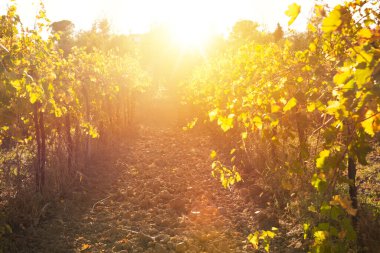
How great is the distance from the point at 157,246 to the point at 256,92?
295cm

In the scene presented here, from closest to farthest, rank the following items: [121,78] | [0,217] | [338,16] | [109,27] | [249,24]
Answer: [338,16] < [0,217] < [121,78] < [109,27] < [249,24]

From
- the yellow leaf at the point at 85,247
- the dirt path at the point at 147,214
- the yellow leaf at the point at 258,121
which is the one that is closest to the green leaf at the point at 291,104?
the yellow leaf at the point at 258,121

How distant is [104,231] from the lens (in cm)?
507

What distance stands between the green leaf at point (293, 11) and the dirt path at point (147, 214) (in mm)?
3723

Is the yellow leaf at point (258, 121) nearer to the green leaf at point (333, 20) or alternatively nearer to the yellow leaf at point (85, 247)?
the green leaf at point (333, 20)

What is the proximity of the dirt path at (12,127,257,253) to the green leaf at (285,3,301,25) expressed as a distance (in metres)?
3.72

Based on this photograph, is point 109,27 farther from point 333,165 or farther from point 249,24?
point 333,165

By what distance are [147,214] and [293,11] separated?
5.00 meters

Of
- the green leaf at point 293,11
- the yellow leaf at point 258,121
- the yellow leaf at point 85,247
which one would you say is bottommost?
the yellow leaf at point 85,247

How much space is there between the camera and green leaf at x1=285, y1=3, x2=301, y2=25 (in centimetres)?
125

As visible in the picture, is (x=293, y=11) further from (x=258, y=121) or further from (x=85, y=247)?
(x=85, y=247)

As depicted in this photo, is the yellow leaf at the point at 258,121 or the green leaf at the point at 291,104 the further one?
the yellow leaf at the point at 258,121

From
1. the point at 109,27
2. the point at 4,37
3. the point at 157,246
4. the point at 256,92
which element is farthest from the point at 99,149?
the point at 109,27

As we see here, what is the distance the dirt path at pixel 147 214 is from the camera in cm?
464
